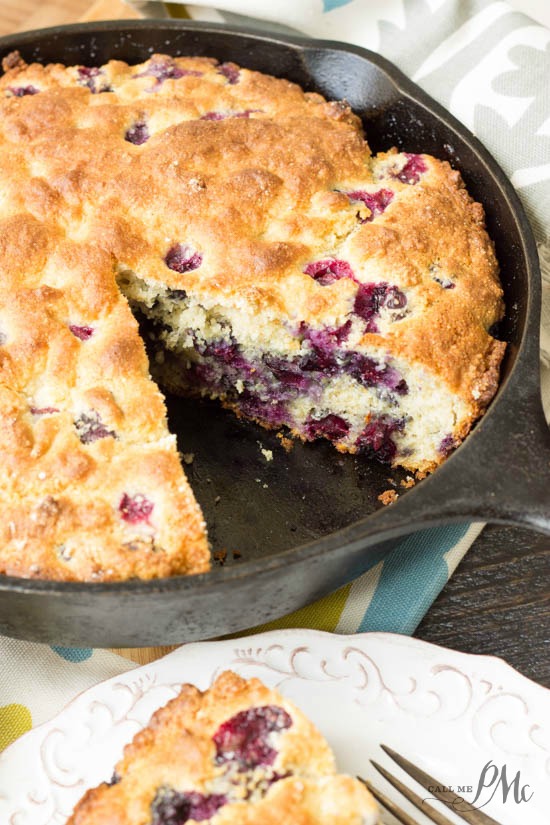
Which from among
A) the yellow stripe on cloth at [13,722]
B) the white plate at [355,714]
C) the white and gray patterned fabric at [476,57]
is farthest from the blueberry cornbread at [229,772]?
the white and gray patterned fabric at [476,57]

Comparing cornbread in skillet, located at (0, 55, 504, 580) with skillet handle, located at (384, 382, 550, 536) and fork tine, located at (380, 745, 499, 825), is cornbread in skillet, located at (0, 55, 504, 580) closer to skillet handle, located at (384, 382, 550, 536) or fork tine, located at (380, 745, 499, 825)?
skillet handle, located at (384, 382, 550, 536)

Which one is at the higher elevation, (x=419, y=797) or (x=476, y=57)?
(x=476, y=57)

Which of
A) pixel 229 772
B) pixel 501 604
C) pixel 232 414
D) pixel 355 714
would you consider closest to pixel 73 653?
pixel 229 772

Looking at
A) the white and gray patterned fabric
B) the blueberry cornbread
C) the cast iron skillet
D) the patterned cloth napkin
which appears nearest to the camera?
the blueberry cornbread

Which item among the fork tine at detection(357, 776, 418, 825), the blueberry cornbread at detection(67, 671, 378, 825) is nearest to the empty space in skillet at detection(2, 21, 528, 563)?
the blueberry cornbread at detection(67, 671, 378, 825)

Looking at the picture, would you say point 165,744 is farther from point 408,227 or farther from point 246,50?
point 246,50

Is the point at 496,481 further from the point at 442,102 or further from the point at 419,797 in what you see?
the point at 442,102

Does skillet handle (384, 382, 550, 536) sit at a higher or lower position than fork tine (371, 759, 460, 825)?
higher
